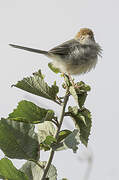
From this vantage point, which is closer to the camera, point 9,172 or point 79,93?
point 9,172

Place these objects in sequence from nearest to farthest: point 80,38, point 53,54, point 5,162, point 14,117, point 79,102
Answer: point 5,162 < point 14,117 < point 79,102 < point 53,54 < point 80,38

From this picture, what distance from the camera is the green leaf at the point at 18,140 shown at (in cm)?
191

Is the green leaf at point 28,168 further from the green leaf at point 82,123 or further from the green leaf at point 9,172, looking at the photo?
the green leaf at point 82,123

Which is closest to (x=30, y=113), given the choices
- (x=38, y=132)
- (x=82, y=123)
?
(x=38, y=132)

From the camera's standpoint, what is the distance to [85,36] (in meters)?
5.31

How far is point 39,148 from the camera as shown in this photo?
199cm

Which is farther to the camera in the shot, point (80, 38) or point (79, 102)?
point (80, 38)

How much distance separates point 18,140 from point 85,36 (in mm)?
3611

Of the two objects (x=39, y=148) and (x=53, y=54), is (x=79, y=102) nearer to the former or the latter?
(x=39, y=148)

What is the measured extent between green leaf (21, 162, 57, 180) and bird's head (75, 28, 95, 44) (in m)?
3.46

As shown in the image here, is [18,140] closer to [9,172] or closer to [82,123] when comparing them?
[9,172]

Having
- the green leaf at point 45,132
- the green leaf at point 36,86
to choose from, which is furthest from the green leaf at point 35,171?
the green leaf at point 36,86

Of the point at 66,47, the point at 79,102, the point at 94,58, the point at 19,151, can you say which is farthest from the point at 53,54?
the point at 19,151

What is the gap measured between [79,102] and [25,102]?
1.15 feet
